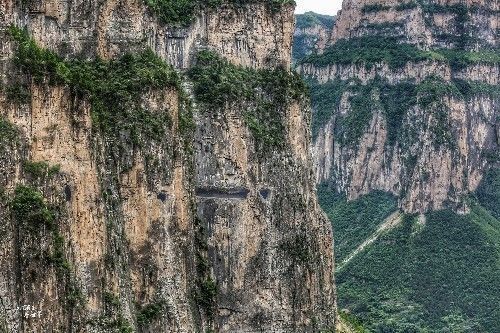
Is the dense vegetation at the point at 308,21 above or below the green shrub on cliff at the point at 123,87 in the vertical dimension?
above

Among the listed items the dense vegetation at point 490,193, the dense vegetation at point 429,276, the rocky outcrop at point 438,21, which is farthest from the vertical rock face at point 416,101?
the dense vegetation at point 429,276

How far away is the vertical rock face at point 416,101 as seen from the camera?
98625 millimetres

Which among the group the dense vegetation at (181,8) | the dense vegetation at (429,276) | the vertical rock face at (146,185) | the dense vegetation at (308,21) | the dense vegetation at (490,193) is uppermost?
the dense vegetation at (308,21)

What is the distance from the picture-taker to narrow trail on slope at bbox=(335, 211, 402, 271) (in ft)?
323

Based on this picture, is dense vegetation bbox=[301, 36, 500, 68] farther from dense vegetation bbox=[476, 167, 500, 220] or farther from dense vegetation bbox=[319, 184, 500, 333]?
dense vegetation bbox=[319, 184, 500, 333]

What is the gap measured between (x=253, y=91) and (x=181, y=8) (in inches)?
185

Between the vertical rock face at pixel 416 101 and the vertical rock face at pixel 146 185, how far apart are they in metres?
41.1

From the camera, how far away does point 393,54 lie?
103562 millimetres

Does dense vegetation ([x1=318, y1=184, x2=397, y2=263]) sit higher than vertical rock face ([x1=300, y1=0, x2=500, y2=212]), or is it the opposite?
vertical rock face ([x1=300, y1=0, x2=500, y2=212])

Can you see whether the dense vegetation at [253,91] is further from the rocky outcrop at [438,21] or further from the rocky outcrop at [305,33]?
the rocky outcrop at [305,33]

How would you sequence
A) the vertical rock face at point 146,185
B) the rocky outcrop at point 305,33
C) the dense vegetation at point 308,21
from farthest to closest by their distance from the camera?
the dense vegetation at point 308,21, the rocky outcrop at point 305,33, the vertical rock face at point 146,185

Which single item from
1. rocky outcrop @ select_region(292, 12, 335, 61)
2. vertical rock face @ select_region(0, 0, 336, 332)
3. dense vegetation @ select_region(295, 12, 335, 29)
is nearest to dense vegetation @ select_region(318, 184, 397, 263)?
vertical rock face @ select_region(0, 0, 336, 332)

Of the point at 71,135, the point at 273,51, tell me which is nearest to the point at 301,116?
the point at 273,51

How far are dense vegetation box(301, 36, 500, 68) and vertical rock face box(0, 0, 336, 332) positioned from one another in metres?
45.5
